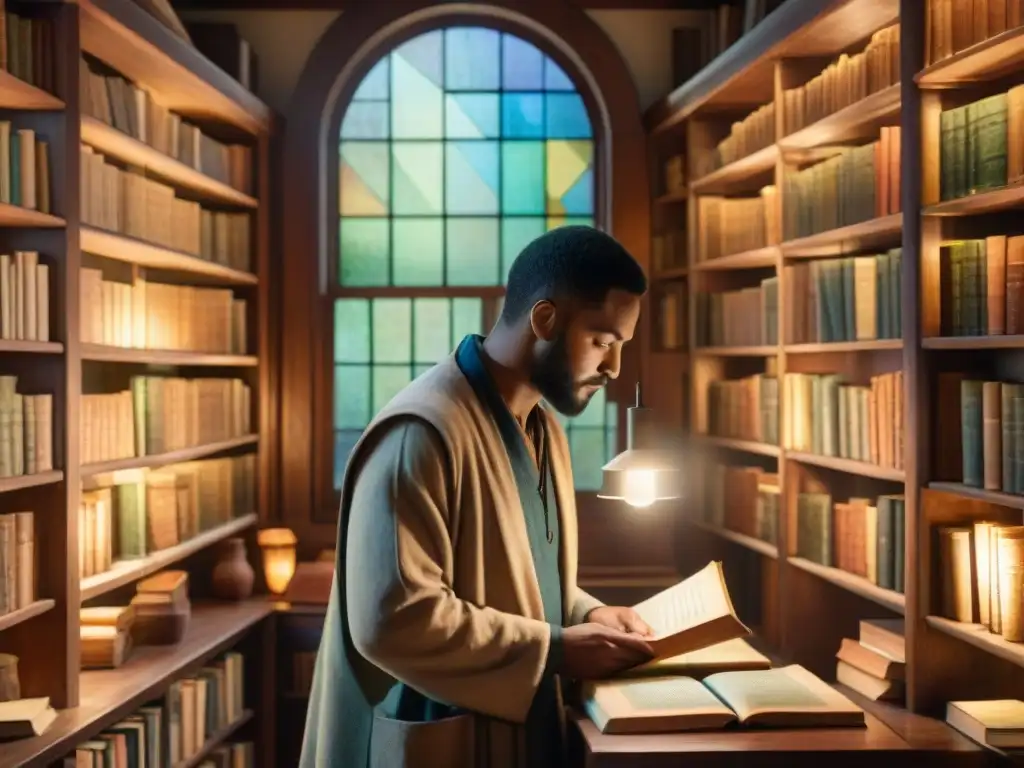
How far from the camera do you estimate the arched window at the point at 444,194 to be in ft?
19.7

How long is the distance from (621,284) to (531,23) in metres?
3.88

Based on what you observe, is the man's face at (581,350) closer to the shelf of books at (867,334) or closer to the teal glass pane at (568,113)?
the shelf of books at (867,334)

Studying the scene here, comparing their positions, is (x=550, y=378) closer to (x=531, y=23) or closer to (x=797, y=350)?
(x=797, y=350)

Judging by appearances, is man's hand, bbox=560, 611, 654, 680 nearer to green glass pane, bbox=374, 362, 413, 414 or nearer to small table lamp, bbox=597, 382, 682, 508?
small table lamp, bbox=597, 382, 682, 508

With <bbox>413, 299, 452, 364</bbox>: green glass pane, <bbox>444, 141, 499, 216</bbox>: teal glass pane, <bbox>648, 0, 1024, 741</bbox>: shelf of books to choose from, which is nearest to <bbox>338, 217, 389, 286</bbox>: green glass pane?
<bbox>413, 299, 452, 364</bbox>: green glass pane

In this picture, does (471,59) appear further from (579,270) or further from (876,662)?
(579,270)

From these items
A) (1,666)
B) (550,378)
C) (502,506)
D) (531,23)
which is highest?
(531,23)

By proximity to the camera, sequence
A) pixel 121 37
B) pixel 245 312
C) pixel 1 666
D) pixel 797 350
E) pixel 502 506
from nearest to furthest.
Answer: pixel 502 506 → pixel 1 666 → pixel 121 37 → pixel 797 350 → pixel 245 312

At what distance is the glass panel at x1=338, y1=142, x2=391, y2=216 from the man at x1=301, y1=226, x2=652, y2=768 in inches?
144

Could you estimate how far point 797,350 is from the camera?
433 centimetres

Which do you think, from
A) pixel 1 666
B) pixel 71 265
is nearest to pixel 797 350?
pixel 71 265

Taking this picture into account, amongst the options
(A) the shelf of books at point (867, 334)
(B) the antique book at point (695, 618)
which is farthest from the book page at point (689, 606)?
(A) the shelf of books at point (867, 334)

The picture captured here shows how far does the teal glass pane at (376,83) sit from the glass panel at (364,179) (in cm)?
23

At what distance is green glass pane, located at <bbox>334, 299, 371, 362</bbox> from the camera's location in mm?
6008
